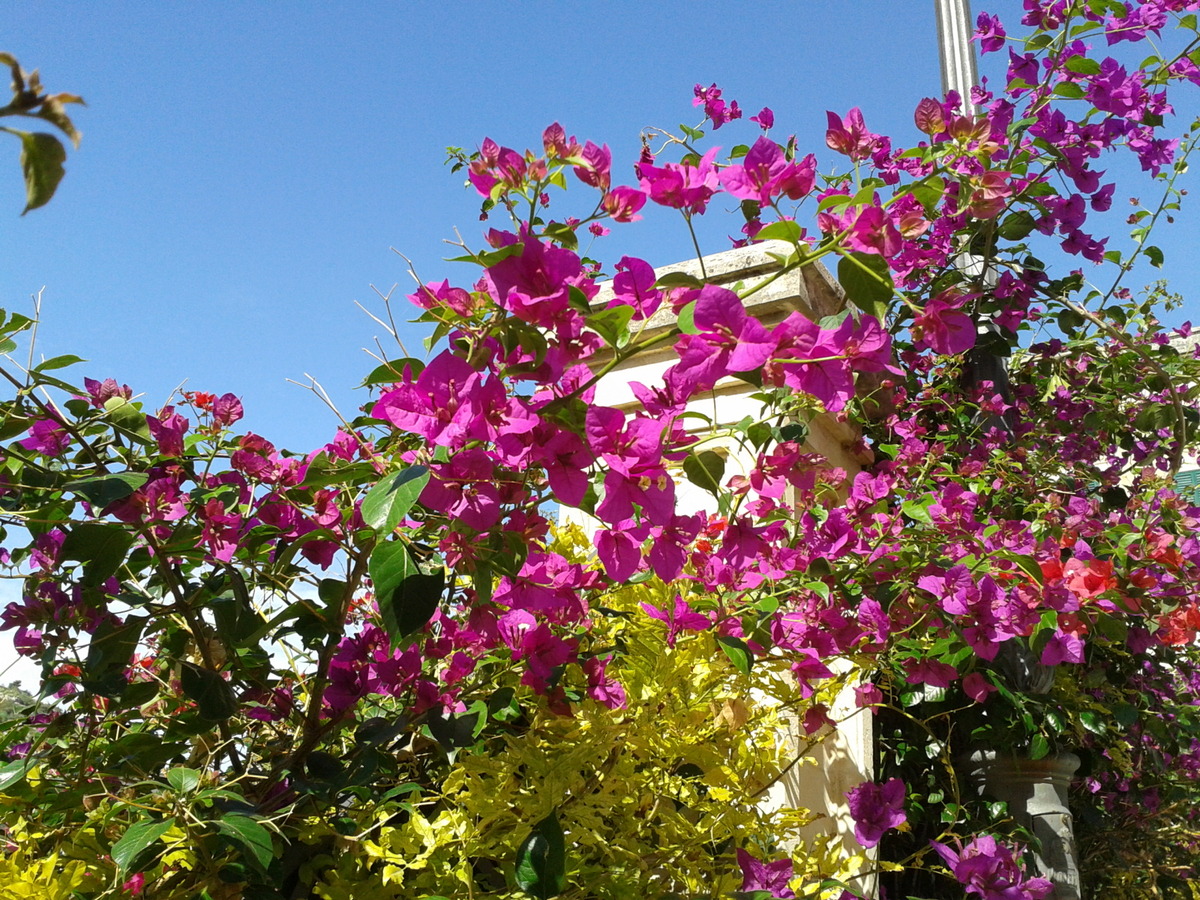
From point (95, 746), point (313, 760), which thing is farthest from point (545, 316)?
point (95, 746)

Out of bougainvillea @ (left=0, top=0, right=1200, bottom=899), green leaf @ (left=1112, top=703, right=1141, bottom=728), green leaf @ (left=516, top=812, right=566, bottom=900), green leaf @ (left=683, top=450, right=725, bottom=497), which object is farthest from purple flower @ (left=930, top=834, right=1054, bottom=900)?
green leaf @ (left=1112, top=703, right=1141, bottom=728)

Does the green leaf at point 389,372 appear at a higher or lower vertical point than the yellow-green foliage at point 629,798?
higher

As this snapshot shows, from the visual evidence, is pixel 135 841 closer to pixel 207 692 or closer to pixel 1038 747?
pixel 207 692

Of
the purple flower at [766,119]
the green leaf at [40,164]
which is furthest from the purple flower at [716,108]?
the green leaf at [40,164]

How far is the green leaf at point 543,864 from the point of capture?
948 millimetres

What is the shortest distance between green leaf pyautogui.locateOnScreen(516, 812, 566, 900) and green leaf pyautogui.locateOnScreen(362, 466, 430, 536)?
17.9 inches

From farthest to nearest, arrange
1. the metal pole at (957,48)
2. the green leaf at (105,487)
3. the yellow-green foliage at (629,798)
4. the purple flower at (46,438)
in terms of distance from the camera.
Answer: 1. the metal pole at (957,48)
2. the purple flower at (46,438)
3. the yellow-green foliage at (629,798)
4. the green leaf at (105,487)

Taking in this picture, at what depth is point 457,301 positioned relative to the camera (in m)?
0.92

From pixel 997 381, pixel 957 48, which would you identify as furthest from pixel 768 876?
pixel 957 48

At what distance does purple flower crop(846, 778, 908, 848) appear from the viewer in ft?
5.04

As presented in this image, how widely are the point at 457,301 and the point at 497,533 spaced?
25 centimetres

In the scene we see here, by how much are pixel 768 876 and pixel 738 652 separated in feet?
1.02

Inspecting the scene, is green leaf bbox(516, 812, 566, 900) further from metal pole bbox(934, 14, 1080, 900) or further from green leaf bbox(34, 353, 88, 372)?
metal pole bbox(934, 14, 1080, 900)

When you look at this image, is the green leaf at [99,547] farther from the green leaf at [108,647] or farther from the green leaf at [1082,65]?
the green leaf at [1082,65]
